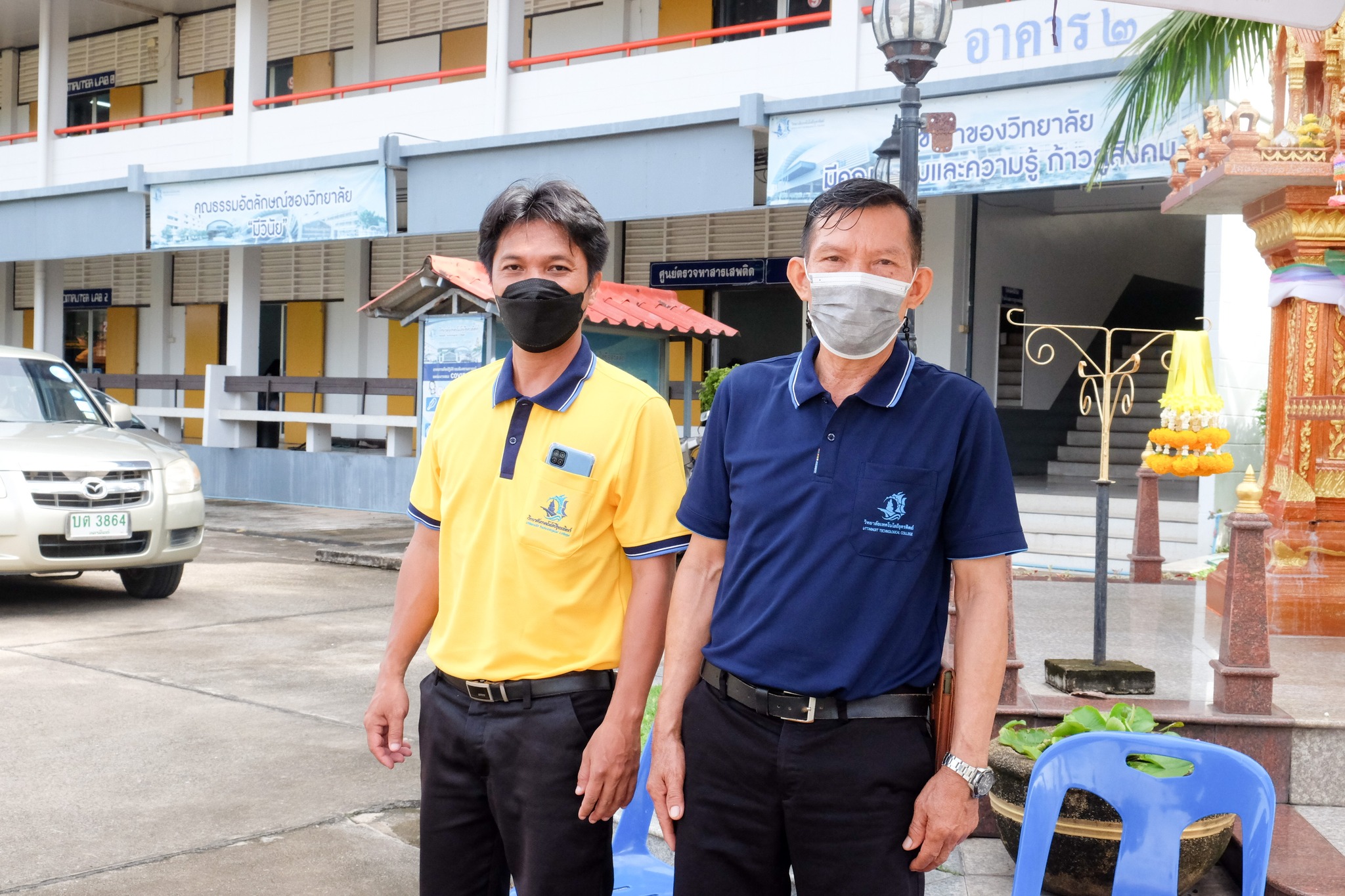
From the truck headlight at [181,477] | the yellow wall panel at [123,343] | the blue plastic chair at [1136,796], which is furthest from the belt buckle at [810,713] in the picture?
the yellow wall panel at [123,343]

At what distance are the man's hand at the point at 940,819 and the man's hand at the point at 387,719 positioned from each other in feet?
3.63

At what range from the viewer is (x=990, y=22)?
11.9 metres

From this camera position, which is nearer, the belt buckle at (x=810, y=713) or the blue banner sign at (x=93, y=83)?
the belt buckle at (x=810, y=713)

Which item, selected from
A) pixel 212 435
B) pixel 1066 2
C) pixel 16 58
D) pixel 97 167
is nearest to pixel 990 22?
pixel 1066 2

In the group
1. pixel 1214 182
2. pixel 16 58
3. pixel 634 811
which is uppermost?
pixel 16 58

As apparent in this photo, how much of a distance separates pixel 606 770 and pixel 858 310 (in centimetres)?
99

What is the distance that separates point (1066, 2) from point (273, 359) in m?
15.0

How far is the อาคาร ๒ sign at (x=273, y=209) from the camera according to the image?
1504 centimetres

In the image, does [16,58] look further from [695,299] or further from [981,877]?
[981,877]

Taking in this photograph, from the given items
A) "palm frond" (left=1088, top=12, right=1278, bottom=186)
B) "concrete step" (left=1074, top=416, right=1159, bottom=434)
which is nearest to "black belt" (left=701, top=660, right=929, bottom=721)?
"palm frond" (left=1088, top=12, right=1278, bottom=186)

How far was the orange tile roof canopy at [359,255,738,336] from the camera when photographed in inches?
461

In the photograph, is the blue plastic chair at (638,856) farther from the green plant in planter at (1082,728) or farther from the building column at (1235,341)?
the building column at (1235,341)

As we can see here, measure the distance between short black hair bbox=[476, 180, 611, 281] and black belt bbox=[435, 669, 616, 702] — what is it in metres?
0.84

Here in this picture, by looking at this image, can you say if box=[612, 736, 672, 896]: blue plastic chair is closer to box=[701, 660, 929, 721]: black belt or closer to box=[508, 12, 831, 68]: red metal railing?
box=[701, 660, 929, 721]: black belt
